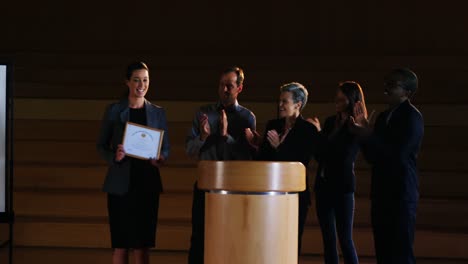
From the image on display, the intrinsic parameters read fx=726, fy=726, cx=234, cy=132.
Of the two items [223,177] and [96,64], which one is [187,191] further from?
[223,177]

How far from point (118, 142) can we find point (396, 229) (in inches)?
56.7

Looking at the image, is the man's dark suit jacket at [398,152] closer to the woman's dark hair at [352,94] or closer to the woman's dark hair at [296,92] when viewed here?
the woman's dark hair at [296,92]

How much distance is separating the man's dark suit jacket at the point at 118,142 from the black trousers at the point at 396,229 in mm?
1101

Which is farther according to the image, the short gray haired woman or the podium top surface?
the short gray haired woman

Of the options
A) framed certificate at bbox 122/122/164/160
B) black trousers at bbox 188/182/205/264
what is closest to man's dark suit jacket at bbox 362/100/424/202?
black trousers at bbox 188/182/205/264

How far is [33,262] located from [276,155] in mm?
2106

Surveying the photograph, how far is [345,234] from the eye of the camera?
12.8ft

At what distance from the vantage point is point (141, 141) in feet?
11.5

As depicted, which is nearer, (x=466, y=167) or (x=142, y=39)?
(x=466, y=167)

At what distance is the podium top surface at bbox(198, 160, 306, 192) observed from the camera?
1.95 m

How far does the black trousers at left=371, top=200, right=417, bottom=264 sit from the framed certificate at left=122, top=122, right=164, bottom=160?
1094 millimetres

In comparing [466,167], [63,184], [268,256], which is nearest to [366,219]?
[466,167]

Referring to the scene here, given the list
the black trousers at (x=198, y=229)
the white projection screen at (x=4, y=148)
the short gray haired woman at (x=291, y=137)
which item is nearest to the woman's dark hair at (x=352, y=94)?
the short gray haired woman at (x=291, y=137)

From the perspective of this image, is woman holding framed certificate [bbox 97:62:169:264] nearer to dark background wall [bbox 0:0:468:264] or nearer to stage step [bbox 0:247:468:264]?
stage step [bbox 0:247:468:264]
